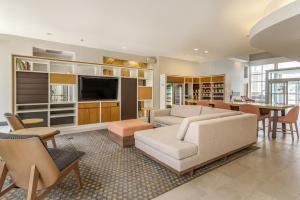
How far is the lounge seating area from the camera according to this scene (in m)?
2.13

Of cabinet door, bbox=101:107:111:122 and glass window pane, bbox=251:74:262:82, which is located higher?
glass window pane, bbox=251:74:262:82

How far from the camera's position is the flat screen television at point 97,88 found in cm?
547

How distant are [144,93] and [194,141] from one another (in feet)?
14.9

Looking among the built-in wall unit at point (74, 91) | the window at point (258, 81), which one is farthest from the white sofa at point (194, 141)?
the window at point (258, 81)

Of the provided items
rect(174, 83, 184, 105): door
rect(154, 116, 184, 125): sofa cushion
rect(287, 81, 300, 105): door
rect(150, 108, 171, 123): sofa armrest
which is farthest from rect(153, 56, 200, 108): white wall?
rect(287, 81, 300, 105): door

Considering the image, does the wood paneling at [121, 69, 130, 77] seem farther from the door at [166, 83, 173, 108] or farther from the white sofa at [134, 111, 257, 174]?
the white sofa at [134, 111, 257, 174]

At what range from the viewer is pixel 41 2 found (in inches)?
128

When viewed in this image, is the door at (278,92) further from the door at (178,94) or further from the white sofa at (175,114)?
the white sofa at (175,114)

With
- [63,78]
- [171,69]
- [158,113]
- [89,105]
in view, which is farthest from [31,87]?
[171,69]

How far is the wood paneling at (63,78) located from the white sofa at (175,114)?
2.69 metres

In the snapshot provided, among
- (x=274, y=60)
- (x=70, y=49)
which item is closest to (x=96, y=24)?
(x=70, y=49)

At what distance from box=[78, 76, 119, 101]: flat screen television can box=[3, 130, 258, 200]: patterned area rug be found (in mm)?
2235

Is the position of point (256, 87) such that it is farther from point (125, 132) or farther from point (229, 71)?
Result: point (125, 132)

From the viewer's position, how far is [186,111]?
5.14m
